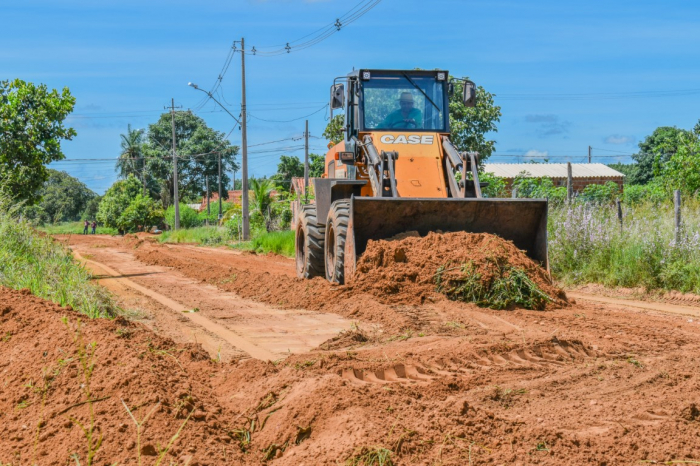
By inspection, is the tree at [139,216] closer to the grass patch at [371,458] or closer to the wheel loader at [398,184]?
the wheel loader at [398,184]

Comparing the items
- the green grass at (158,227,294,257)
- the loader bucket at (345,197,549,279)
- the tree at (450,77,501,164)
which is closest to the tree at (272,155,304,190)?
the green grass at (158,227,294,257)

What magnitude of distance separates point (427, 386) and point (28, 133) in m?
15.2

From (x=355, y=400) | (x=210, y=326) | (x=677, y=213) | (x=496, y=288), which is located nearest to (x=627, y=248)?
(x=677, y=213)

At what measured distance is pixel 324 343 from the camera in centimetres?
722

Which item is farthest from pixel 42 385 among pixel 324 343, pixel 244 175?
pixel 244 175

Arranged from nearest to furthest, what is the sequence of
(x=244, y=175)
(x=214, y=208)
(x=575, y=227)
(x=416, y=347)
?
1. (x=416, y=347)
2. (x=575, y=227)
3. (x=244, y=175)
4. (x=214, y=208)

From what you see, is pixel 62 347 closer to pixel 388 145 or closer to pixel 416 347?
pixel 416 347

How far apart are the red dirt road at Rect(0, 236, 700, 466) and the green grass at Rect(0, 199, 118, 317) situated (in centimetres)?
82

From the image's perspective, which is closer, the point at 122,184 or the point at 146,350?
the point at 146,350

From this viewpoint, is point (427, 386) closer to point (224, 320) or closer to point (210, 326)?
point (210, 326)

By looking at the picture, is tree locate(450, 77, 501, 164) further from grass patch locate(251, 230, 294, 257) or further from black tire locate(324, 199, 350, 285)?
black tire locate(324, 199, 350, 285)

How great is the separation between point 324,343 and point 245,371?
159 cm

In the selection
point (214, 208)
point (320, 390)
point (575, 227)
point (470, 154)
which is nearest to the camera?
point (320, 390)

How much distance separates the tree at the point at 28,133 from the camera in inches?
680
